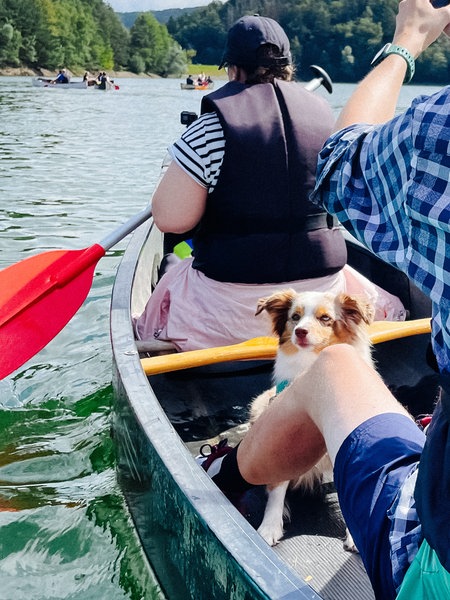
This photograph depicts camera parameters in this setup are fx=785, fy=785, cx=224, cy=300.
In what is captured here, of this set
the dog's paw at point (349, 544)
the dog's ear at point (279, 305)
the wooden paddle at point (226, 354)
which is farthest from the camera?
the wooden paddle at point (226, 354)

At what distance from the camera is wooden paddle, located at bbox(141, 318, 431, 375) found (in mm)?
2627

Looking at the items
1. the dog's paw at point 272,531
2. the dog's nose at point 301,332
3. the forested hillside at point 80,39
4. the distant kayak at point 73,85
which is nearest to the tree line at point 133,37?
the forested hillside at point 80,39

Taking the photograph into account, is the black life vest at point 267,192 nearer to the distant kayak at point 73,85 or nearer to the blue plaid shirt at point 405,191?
the blue plaid shirt at point 405,191

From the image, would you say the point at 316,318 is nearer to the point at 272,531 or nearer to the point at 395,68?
the point at 272,531

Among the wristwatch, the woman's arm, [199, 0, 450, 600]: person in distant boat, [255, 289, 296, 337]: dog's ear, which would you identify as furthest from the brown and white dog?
the wristwatch

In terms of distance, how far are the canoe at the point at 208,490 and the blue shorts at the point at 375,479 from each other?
4.8 inches

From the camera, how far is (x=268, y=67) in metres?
2.82

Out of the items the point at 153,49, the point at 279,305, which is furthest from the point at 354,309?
the point at 153,49

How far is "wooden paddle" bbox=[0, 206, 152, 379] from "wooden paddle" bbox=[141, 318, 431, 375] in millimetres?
1204

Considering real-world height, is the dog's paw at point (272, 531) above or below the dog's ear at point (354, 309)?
below

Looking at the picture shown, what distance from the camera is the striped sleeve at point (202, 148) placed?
2719mm

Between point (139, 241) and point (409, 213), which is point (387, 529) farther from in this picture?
point (139, 241)

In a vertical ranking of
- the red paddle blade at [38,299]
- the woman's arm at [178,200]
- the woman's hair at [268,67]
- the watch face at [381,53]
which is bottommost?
the red paddle blade at [38,299]

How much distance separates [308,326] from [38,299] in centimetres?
180
